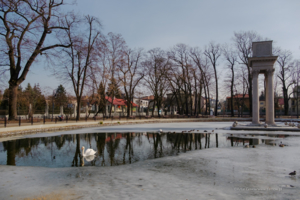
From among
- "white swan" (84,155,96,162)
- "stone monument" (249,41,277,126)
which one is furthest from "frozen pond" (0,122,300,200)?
"stone monument" (249,41,277,126)

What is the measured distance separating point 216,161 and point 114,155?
4.38 meters

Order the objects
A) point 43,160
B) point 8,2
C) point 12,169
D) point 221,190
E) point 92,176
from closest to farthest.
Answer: point 221,190
point 92,176
point 12,169
point 43,160
point 8,2

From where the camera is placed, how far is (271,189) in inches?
200

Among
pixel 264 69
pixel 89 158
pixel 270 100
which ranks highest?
pixel 264 69

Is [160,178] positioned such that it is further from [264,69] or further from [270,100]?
[264,69]

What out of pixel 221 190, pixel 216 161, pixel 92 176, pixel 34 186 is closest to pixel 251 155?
pixel 216 161

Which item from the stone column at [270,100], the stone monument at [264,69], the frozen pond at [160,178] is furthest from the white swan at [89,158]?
the stone column at [270,100]

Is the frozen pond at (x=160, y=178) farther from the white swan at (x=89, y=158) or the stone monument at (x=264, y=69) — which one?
the stone monument at (x=264, y=69)

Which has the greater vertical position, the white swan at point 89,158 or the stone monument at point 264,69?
the stone monument at point 264,69

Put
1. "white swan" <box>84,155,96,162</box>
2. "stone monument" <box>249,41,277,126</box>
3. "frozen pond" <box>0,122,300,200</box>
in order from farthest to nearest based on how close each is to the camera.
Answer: "stone monument" <box>249,41,277,126</box> < "white swan" <box>84,155,96,162</box> < "frozen pond" <box>0,122,300,200</box>

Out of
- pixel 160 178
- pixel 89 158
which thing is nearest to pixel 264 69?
pixel 89 158

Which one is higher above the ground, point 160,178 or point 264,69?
point 264,69

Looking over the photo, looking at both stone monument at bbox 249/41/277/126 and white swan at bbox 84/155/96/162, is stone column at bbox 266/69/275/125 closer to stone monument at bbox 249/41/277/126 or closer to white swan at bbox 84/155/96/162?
stone monument at bbox 249/41/277/126

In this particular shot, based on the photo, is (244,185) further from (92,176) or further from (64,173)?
(64,173)
